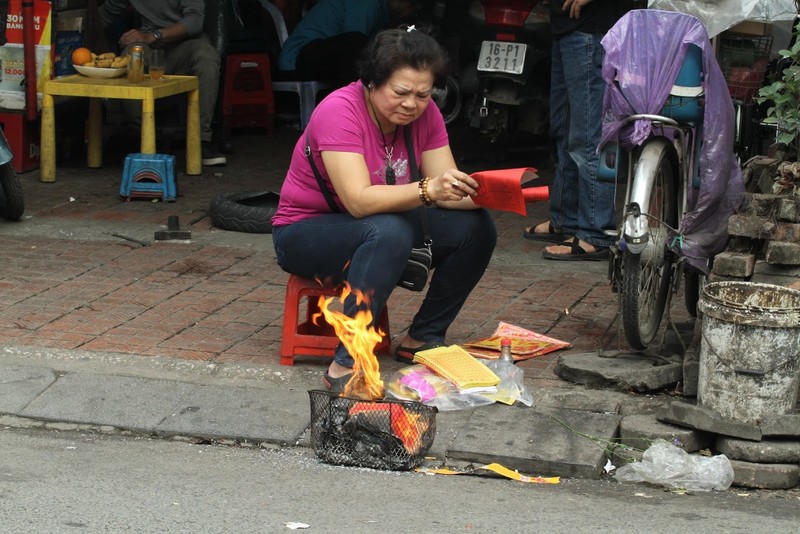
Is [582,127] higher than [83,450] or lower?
higher

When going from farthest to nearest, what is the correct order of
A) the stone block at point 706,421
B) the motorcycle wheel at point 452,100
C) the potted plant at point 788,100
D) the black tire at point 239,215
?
the motorcycle wheel at point 452,100
the black tire at point 239,215
the potted plant at point 788,100
the stone block at point 706,421

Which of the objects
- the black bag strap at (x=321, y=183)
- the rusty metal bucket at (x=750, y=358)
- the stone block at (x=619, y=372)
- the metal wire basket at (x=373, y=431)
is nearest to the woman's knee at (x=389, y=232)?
the black bag strap at (x=321, y=183)

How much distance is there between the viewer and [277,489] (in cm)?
435

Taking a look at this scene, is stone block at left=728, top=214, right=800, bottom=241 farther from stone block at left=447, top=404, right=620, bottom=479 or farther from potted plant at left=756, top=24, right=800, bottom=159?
stone block at left=447, top=404, right=620, bottom=479

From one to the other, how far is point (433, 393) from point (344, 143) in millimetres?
1022

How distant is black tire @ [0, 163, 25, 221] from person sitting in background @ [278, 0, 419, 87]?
3.33m

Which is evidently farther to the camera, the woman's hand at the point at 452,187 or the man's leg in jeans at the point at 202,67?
the man's leg in jeans at the point at 202,67

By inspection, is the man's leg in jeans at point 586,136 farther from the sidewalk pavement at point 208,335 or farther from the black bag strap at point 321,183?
the black bag strap at point 321,183

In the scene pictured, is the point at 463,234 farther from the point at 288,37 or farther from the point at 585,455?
the point at 288,37

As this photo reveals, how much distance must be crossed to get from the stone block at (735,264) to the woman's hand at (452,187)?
1066 mm

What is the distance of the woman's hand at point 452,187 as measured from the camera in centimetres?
488

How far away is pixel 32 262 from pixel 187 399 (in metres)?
2.32

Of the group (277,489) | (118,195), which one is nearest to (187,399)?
(277,489)

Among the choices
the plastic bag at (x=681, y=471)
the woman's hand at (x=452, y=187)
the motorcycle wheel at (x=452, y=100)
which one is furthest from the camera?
the motorcycle wheel at (x=452, y=100)
